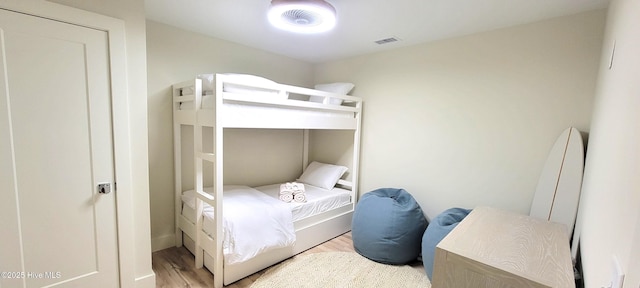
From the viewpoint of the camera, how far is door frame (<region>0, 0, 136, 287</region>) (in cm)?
158

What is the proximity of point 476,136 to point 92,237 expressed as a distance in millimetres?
3166

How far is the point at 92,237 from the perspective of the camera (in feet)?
5.68

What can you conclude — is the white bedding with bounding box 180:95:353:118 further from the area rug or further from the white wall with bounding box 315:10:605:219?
the area rug

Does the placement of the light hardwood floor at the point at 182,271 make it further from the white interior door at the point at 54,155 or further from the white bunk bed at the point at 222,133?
the white interior door at the point at 54,155

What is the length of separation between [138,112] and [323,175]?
2137 mm

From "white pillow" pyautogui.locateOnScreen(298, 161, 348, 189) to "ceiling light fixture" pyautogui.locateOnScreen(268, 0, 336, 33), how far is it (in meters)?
1.86

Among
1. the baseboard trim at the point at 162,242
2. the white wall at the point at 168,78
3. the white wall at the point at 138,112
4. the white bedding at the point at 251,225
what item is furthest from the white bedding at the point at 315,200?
the white wall at the point at 138,112

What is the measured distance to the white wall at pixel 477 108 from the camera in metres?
2.04

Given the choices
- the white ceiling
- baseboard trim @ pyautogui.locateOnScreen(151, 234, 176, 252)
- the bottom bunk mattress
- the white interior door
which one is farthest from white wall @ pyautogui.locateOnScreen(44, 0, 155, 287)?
baseboard trim @ pyautogui.locateOnScreen(151, 234, 176, 252)

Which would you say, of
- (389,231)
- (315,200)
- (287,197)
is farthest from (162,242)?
(389,231)

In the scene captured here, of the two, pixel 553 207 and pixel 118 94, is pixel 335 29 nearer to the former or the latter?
pixel 118 94

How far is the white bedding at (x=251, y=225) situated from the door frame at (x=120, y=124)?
58 cm

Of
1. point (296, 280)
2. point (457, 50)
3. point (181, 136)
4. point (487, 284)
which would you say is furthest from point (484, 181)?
point (181, 136)

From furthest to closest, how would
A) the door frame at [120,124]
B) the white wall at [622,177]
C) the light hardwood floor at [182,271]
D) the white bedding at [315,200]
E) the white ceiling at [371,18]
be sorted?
the white bedding at [315,200], the light hardwood floor at [182,271], the white ceiling at [371,18], the door frame at [120,124], the white wall at [622,177]
